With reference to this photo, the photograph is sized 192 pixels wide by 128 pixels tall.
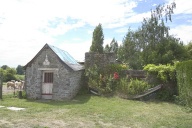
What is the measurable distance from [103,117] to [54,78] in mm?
6912

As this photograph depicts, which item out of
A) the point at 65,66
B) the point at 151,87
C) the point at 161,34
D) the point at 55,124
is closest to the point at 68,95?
the point at 65,66

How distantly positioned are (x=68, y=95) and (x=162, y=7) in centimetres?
2053

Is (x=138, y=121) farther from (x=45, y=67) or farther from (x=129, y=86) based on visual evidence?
(x=45, y=67)

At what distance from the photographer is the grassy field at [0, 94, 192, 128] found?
9584 mm

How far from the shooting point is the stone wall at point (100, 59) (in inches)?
771

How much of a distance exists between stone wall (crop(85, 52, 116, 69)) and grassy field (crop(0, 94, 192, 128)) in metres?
5.43

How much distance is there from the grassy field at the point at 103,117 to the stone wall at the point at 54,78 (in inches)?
115

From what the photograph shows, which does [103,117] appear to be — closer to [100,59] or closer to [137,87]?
[137,87]

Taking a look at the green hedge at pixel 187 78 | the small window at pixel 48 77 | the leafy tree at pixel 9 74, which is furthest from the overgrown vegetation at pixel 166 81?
the leafy tree at pixel 9 74

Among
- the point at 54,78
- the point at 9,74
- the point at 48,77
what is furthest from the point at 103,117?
the point at 9,74

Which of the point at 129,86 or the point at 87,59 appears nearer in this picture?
the point at 129,86

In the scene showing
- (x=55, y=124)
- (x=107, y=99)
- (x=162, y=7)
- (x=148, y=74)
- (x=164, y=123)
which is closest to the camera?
(x=55, y=124)

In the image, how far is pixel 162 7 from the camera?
31.4m

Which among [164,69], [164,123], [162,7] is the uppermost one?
[162,7]
